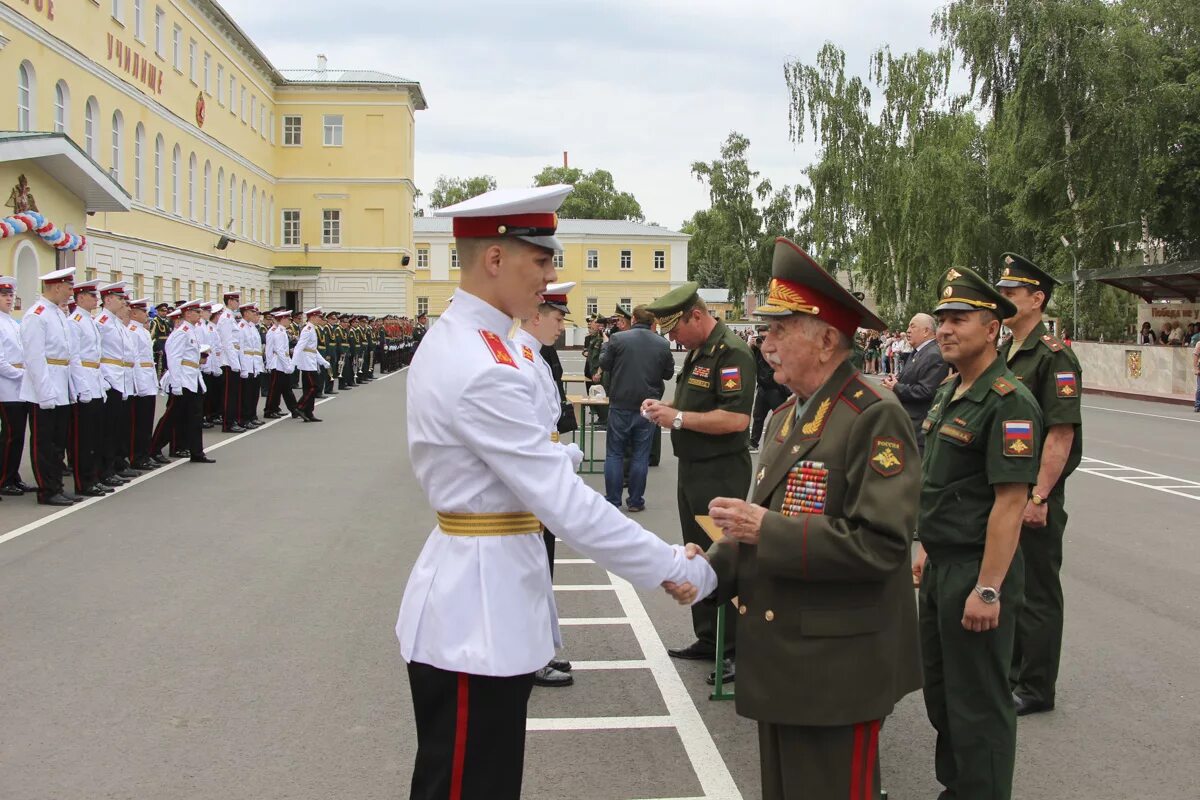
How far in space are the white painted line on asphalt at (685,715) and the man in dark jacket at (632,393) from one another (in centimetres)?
372

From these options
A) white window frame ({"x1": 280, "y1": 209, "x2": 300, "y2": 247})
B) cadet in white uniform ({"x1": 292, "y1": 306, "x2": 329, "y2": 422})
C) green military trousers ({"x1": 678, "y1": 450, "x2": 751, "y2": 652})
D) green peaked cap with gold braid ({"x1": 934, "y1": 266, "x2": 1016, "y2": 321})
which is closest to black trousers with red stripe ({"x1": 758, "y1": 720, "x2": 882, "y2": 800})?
green peaked cap with gold braid ({"x1": 934, "y1": 266, "x2": 1016, "y2": 321})

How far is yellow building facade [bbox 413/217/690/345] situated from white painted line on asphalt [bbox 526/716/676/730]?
77020mm

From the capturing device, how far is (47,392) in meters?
11.0

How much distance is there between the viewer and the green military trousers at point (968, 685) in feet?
12.7

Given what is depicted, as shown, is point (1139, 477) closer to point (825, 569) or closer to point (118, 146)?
point (825, 569)

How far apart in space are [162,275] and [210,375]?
2199 cm

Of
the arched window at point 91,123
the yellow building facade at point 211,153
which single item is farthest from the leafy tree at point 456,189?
the arched window at point 91,123

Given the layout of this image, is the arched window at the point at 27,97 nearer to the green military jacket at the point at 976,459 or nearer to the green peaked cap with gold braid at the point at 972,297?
the green peaked cap with gold braid at the point at 972,297

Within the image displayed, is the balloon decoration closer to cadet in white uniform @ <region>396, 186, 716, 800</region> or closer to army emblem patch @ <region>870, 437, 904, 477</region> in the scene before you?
cadet in white uniform @ <region>396, 186, 716, 800</region>

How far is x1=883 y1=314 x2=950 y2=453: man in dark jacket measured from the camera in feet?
28.5

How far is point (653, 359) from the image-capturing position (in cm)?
1066

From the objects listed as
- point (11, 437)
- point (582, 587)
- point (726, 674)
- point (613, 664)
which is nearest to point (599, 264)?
point (11, 437)

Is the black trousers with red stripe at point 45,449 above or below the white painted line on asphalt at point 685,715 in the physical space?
above

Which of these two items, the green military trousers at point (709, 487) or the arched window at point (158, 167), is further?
the arched window at point (158, 167)
